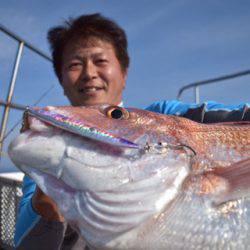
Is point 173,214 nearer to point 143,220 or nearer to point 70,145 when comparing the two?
point 143,220

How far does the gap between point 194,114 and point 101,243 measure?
1539 mm

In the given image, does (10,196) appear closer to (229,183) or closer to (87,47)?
(87,47)

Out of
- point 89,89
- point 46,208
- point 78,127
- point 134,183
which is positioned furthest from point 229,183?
point 89,89

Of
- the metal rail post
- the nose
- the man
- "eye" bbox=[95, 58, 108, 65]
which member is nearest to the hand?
the man

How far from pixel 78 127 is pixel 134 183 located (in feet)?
0.96

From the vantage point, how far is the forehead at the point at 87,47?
3186mm

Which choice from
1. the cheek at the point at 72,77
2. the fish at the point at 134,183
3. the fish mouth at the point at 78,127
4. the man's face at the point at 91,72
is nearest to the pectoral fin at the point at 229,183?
the fish at the point at 134,183

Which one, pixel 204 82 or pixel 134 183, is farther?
pixel 204 82

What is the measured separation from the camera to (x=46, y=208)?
2248 mm

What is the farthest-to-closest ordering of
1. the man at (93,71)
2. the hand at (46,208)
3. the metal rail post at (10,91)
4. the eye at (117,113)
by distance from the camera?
the metal rail post at (10,91) < the man at (93,71) < the hand at (46,208) < the eye at (117,113)

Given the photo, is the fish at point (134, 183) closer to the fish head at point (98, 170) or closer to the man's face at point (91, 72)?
the fish head at point (98, 170)

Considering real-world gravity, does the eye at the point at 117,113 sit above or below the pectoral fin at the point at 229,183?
above

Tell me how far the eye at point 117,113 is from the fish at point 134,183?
9 cm

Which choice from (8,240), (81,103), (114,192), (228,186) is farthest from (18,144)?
(8,240)
